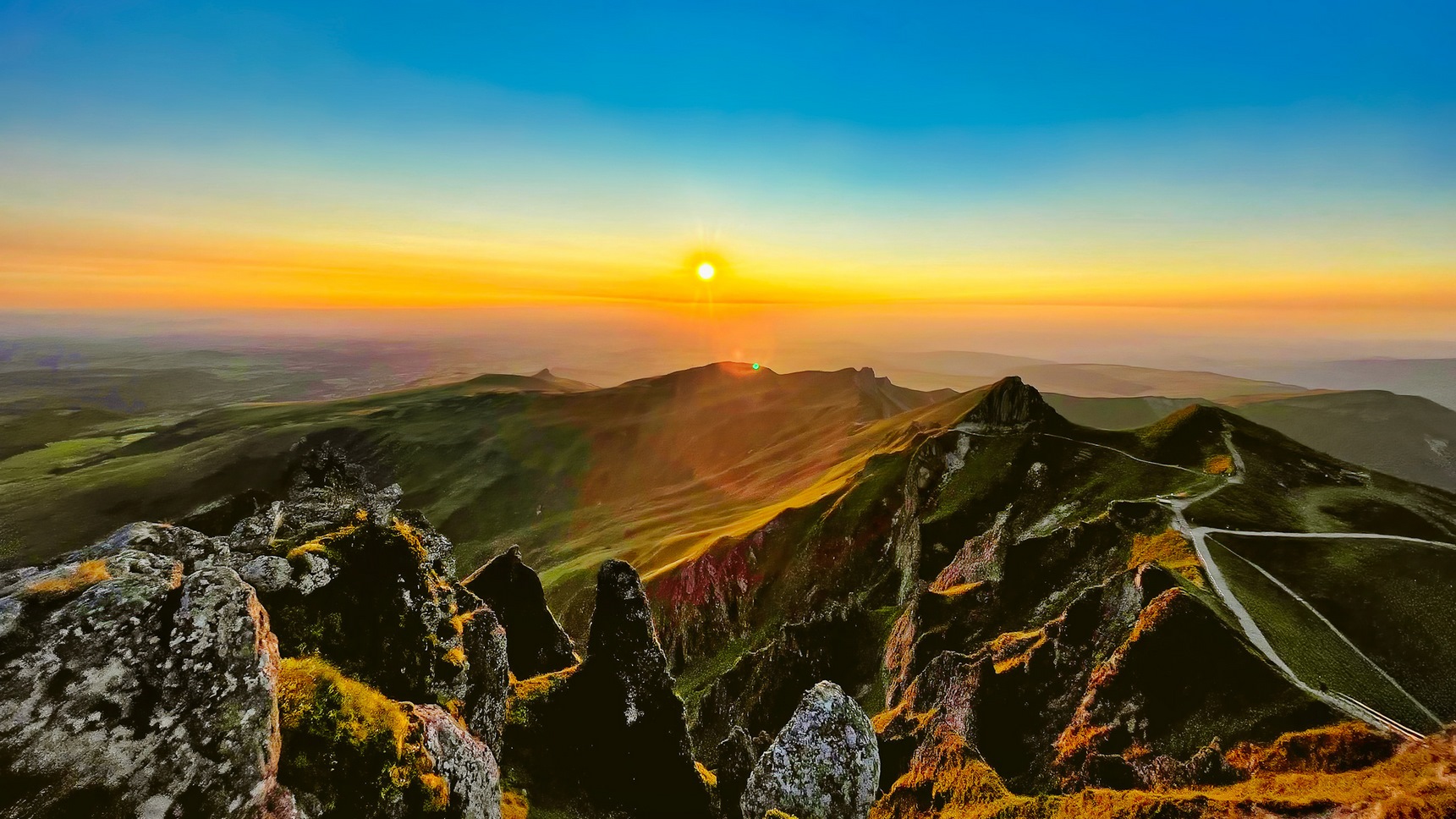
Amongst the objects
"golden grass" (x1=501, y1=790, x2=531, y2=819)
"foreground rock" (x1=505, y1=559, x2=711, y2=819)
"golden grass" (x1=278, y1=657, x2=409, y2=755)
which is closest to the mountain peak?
"foreground rock" (x1=505, y1=559, x2=711, y2=819)

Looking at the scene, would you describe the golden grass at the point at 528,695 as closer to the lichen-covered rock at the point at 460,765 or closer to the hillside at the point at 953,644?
the hillside at the point at 953,644

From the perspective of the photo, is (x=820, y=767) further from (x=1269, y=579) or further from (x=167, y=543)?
(x=1269, y=579)

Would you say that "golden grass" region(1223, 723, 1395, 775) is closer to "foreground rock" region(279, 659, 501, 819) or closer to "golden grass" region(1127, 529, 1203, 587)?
"golden grass" region(1127, 529, 1203, 587)

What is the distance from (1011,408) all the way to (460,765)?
81580mm

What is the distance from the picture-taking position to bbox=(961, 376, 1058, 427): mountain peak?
8144 cm

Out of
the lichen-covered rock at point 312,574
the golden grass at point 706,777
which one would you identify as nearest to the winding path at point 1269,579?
the golden grass at point 706,777

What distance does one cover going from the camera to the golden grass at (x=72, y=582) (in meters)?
14.1

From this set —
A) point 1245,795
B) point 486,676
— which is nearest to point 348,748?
point 486,676

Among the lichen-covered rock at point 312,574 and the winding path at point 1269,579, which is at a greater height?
the lichen-covered rock at point 312,574

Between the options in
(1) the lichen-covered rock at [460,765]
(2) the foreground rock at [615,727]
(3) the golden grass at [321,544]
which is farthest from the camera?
(2) the foreground rock at [615,727]

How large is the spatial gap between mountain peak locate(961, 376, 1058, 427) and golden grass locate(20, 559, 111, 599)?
8659 cm

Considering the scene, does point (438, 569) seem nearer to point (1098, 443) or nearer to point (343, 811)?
point (343, 811)

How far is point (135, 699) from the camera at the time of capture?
540 inches

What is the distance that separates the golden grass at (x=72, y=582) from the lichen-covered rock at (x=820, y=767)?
27101 millimetres
